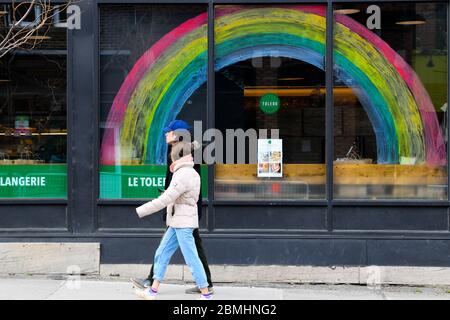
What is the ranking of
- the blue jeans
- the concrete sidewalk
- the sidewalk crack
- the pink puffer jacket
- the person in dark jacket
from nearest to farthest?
1. the pink puffer jacket
2. the blue jeans
3. the person in dark jacket
4. the sidewalk crack
5. the concrete sidewalk

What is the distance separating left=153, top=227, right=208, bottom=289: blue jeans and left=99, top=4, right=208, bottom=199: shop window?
1.74 m

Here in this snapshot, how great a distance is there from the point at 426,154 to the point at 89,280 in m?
4.53

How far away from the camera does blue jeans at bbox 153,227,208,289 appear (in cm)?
831

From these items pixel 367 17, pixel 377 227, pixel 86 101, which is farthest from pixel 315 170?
pixel 86 101

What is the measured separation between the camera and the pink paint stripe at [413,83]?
32.7ft

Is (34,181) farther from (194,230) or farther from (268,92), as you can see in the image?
(268,92)

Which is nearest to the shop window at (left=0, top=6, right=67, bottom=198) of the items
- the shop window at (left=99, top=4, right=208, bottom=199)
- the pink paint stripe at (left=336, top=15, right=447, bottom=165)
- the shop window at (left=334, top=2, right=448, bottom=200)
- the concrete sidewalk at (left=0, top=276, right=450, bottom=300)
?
the shop window at (left=99, top=4, right=208, bottom=199)

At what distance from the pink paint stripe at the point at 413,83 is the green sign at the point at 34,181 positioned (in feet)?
13.5

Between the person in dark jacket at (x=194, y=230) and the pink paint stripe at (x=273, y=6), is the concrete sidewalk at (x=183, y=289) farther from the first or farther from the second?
the pink paint stripe at (x=273, y=6)

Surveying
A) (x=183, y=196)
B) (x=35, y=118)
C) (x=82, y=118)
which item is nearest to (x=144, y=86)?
(x=82, y=118)

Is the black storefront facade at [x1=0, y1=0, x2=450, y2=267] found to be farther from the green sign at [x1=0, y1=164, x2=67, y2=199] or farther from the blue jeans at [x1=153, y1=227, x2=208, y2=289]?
the blue jeans at [x1=153, y1=227, x2=208, y2=289]

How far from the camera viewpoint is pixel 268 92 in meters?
10.1

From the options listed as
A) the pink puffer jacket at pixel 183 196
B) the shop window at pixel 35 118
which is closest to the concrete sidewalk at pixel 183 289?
the pink puffer jacket at pixel 183 196
